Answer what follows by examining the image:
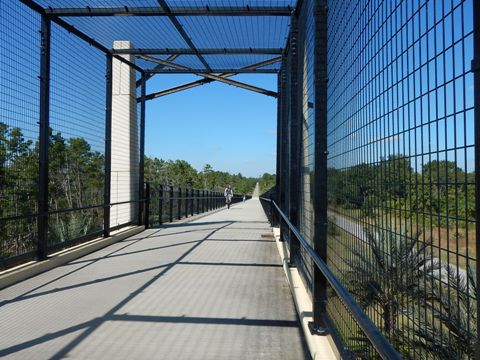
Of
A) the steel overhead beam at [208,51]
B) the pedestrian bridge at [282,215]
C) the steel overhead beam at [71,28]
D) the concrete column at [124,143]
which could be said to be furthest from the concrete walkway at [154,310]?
the steel overhead beam at [208,51]

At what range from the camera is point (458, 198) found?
1.35 m

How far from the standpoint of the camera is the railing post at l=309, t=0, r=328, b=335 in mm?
3406

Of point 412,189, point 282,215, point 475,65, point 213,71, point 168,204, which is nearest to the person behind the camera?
point 475,65

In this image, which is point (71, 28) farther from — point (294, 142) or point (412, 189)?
point (412, 189)

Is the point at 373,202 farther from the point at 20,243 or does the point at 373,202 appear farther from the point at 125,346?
the point at 20,243

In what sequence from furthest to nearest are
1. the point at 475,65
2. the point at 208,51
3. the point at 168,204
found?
the point at 168,204
the point at 208,51
the point at 475,65

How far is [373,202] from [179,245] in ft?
23.6

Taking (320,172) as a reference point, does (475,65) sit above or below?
above

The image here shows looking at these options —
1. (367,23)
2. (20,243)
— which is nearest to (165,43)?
(20,243)

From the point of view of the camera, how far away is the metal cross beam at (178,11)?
279 inches

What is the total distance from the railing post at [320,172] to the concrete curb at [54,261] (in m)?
3.88

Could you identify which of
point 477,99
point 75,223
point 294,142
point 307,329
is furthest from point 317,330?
point 75,223

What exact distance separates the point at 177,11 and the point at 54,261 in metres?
4.05

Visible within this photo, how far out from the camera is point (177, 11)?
7.16 m
